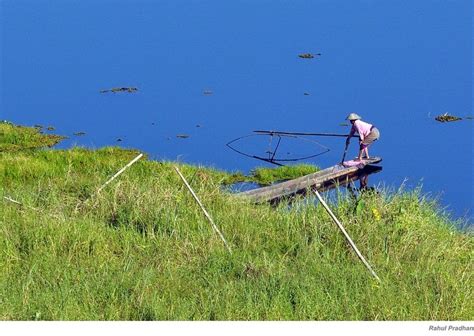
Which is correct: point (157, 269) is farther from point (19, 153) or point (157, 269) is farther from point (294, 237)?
point (19, 153)

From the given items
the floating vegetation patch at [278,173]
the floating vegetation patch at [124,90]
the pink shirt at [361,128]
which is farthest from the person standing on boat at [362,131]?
the floating vegetation patch at [124,90]

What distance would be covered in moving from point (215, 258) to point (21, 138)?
9.55m

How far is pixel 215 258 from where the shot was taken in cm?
760

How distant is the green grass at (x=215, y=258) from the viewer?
263 inches

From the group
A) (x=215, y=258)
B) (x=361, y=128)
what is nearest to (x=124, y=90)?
(x=361, y=128)

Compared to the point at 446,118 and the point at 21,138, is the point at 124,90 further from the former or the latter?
the point at 446,118

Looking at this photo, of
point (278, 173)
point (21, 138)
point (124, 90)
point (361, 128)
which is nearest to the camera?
point (361, 128)

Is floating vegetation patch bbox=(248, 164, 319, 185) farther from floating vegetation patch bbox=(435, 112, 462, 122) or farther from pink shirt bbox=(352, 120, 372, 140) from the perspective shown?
floating vegetation patch bbox=(435, 112, 462, 122)

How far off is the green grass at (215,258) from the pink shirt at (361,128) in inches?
221

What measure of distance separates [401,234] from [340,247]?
0.67 m

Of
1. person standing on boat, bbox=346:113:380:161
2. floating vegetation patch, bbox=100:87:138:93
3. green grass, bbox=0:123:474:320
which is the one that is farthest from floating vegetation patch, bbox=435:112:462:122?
green grass, bbox=0:123:474:320

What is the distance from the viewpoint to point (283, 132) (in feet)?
53.8

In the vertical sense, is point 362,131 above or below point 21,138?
below

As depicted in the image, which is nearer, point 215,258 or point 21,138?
point 215,258
